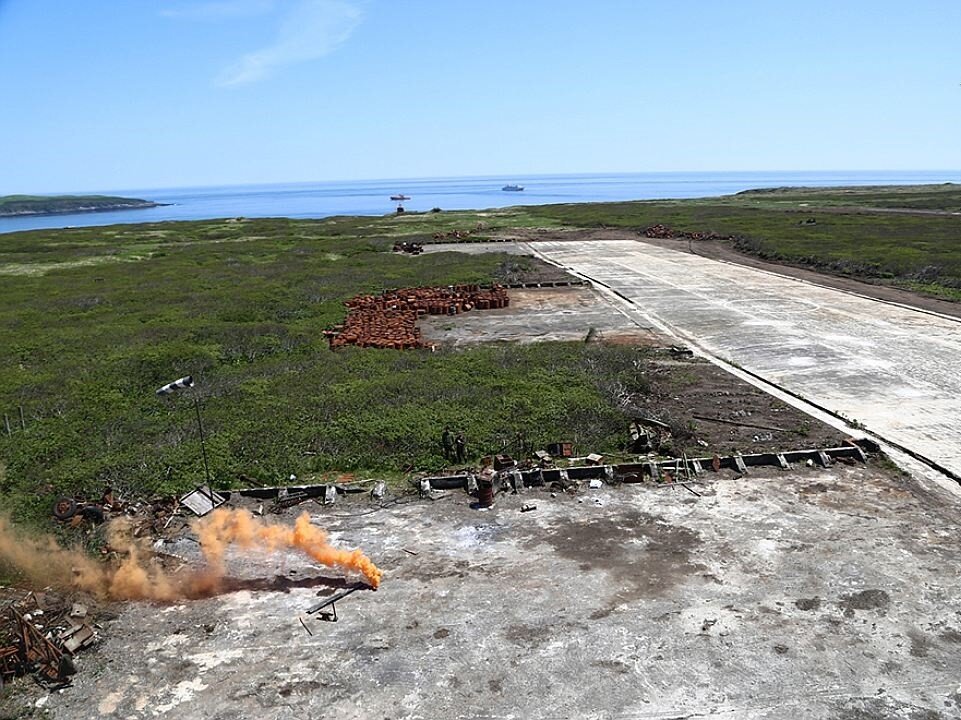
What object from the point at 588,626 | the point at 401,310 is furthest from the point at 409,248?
the point at 588,626

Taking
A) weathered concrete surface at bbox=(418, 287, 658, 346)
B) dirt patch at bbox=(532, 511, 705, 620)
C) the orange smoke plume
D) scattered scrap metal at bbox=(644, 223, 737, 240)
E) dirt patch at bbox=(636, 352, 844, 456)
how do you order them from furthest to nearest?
scattered scrap metal at bbox=(644, 223, 737, 240)
weathered concrete surface at bbox=(418, 287, 658, 346)
dirt patch at bbox=(636, 352, 844, 456)
the orange smoke plume
dirt patch at bbox=(532, 511, 705, 620)

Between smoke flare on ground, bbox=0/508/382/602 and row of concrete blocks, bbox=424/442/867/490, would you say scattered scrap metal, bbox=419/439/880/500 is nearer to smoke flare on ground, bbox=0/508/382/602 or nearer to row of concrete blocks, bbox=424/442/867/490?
row of concrete blocks, bbox=424/442/867/490

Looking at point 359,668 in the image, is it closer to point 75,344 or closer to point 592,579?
A: point 592,579

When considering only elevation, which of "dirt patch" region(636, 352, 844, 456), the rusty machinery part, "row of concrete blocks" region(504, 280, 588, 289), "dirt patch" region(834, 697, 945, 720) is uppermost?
"row of concrete blocks" region(504, 280, 588, 289)

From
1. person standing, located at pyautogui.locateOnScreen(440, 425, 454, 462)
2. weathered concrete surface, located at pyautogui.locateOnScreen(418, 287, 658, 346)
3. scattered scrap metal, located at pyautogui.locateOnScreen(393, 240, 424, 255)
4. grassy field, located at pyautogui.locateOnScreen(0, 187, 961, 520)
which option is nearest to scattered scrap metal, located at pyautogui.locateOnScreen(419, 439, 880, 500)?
person standing, located at pyautogui.locateOnScreen(440, 425, 454, 462)

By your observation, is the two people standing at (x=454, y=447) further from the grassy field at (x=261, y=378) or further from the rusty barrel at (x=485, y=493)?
the rusty barrel at (x=485, y=493)

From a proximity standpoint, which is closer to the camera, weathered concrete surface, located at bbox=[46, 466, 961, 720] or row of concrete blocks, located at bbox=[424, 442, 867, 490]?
weathered concrete surface, located at bbox=[46, 466, 961, 720]

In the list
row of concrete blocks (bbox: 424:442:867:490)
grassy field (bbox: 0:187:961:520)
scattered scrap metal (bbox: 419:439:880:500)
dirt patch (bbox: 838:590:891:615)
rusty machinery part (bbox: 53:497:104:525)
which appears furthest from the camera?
grassy field (bbox: 0:187:961:520)

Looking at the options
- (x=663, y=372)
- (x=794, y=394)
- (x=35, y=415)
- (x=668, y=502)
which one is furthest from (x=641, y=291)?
(x=35, y=415)

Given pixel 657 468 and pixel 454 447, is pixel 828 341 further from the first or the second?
pixel 454 447
